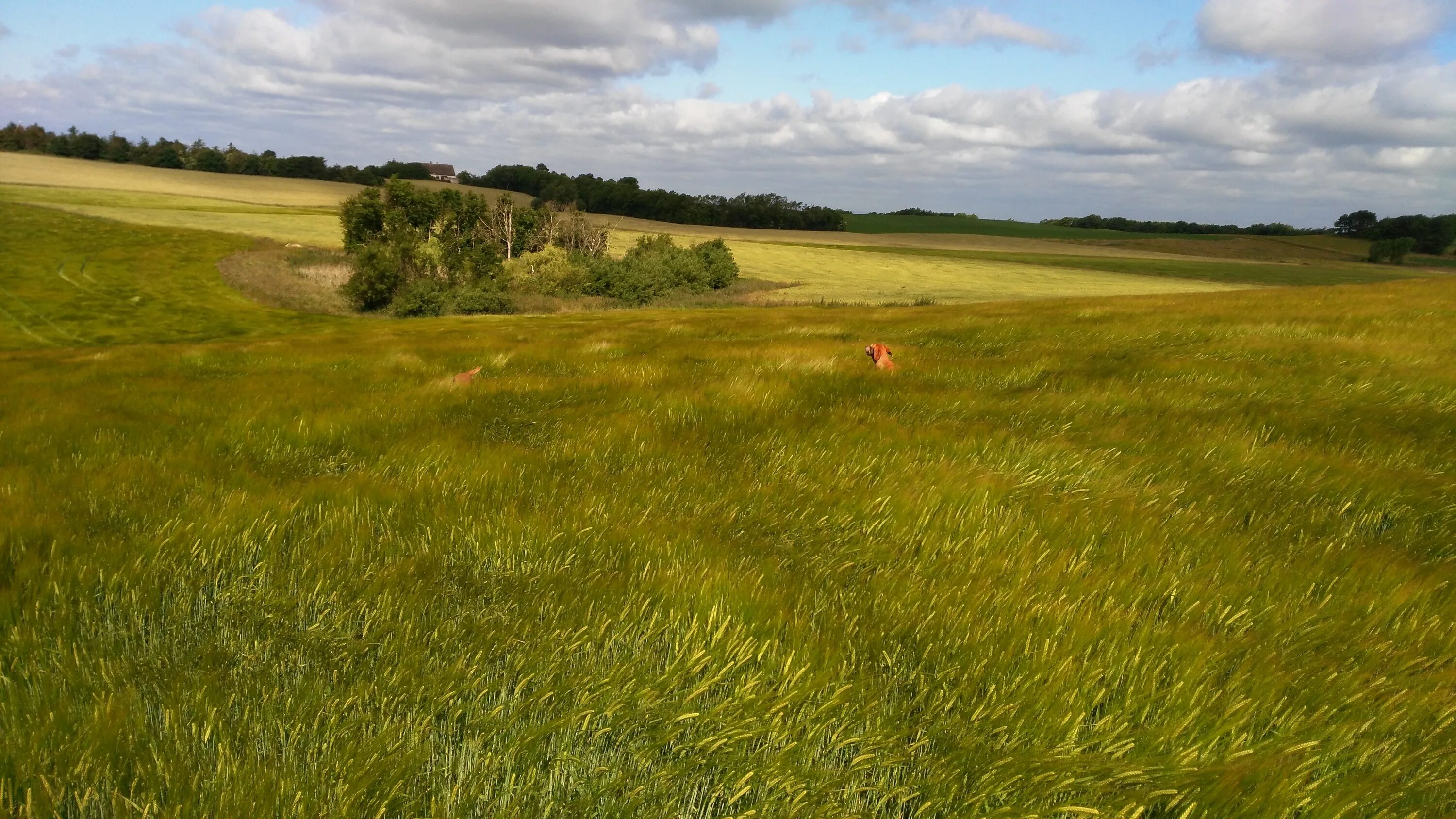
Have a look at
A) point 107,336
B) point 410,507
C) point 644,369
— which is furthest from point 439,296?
point 410,507

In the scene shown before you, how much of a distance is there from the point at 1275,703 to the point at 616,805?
75.5 inches

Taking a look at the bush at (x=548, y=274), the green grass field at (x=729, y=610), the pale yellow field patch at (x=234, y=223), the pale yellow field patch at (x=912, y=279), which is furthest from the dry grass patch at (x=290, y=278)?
the green grass field at (x=729, y=610)

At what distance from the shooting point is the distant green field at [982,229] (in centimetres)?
13675

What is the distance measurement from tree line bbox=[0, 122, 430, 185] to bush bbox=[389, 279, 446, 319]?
79.5 meters

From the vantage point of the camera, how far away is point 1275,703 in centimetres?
193

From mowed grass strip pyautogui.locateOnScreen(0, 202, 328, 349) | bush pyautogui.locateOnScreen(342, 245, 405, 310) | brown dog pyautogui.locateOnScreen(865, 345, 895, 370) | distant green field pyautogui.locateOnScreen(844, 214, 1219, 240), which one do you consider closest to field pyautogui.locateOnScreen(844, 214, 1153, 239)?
distant green field pyautogui.locateOnScreen(844, 214, 1219, 240)

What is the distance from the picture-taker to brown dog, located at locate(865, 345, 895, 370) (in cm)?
746

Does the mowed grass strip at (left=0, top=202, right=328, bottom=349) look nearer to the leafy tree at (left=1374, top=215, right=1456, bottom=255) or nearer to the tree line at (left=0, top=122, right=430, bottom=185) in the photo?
the tree line at (left=0, top=122, right=430, bottom=185)

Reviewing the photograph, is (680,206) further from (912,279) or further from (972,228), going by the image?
(912,279)

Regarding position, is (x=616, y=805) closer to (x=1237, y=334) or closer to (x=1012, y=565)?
(x=1012, y=565)

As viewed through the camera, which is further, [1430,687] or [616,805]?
[1430,687]

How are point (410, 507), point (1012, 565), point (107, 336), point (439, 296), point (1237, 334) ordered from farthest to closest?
point (439, 296), point (107, 336), point (1237, 334), point (410, 507), point (1012, 565)

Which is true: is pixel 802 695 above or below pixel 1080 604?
below

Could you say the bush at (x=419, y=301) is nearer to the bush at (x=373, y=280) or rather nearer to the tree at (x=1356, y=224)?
the bush at (x=373, y=280)
